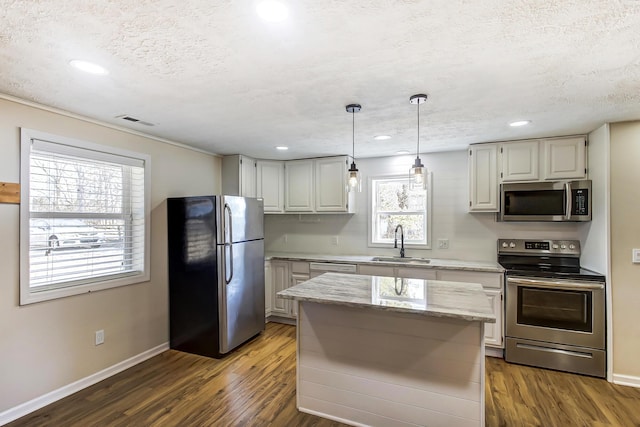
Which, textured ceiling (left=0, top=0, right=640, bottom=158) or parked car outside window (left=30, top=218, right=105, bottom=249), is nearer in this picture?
textured ceiling (left=0, top=0, right=640, bottom=158)

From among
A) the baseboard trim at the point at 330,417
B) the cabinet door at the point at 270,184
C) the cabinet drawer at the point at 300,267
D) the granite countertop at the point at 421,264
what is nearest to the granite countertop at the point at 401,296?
the baseboard trim at the point at 330,417

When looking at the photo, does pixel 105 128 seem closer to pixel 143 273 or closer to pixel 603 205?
pixel 143 273

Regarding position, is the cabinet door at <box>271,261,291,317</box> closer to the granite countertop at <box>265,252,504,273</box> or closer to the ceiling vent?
the granite countertop at <box>265,252,504,273</box>

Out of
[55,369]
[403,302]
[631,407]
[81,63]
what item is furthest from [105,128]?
[631,407]

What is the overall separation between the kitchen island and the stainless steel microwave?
1567 mm

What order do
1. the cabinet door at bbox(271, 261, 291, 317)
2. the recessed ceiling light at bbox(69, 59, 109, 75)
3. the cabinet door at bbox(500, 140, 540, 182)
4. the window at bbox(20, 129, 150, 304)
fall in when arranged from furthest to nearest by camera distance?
the cabinet door at bbox(271, 261, 291, 317), the cabinet door at bbox(500, 140, 540, 182), the window at bbox(20, 129, 150, 304), the recessed ceiling light at bbox(69, 59, 109, 75)

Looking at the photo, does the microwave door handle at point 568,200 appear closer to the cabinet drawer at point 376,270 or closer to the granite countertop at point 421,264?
the granite countertop at point 421,264

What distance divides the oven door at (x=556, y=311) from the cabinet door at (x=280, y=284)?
100 inches

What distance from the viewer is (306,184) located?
4480mm

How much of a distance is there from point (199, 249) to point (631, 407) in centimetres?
389

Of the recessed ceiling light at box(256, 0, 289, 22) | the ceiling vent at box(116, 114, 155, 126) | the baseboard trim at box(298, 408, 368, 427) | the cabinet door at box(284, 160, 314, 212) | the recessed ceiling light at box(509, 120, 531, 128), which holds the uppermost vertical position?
the recessed ceiling light at box(256, 0, 289, 22)

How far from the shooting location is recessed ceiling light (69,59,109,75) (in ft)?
5.76

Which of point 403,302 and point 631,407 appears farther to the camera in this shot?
point 631,407

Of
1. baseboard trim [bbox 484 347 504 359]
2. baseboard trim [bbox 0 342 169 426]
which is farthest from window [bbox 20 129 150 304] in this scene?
baseboard trim [bbox 484 347 504 359]
